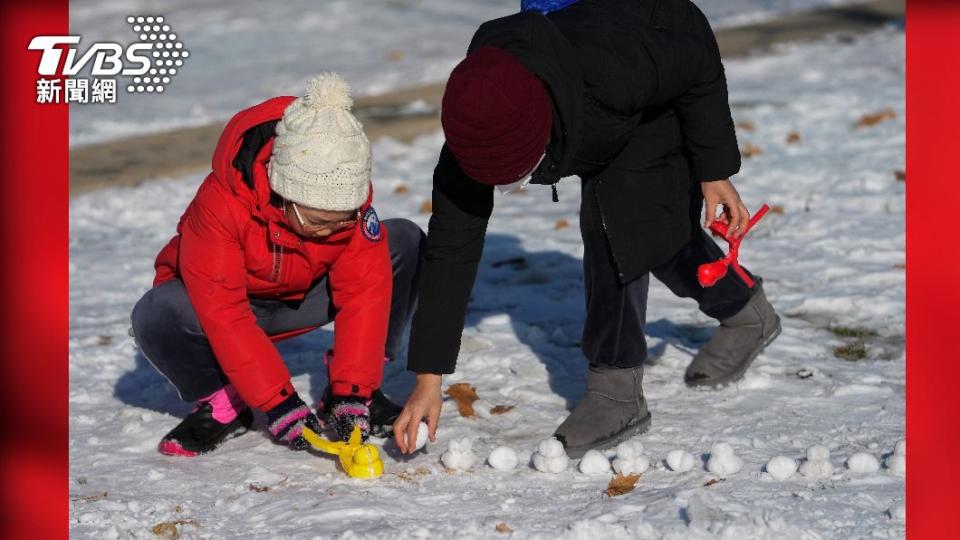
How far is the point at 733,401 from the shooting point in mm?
3447

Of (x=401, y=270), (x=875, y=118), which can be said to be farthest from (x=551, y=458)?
(x=875, y=118)

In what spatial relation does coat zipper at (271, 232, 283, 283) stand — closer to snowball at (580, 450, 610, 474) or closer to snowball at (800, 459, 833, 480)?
snowball at (580, 450, 610, 474)

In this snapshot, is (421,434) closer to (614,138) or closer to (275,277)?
(275,277)

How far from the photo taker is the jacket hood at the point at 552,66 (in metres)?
2.58

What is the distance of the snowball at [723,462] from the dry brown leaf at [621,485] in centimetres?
18

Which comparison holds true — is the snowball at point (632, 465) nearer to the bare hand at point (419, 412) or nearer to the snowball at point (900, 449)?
the bare hand at point (419, 412)

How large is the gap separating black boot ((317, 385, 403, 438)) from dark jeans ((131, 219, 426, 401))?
6.1 inches

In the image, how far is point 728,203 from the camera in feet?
10.3

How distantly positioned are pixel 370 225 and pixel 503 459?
2.12ft

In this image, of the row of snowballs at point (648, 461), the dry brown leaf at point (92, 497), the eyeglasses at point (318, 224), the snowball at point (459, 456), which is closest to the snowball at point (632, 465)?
the row of snowballs at point (648, 461)

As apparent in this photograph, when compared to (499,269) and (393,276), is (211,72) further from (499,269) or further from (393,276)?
(393,276)

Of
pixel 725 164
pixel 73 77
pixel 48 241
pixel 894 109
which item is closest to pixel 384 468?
pixel 725 164

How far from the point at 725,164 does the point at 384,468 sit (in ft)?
3.63

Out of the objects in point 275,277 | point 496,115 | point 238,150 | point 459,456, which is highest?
point 496,115
